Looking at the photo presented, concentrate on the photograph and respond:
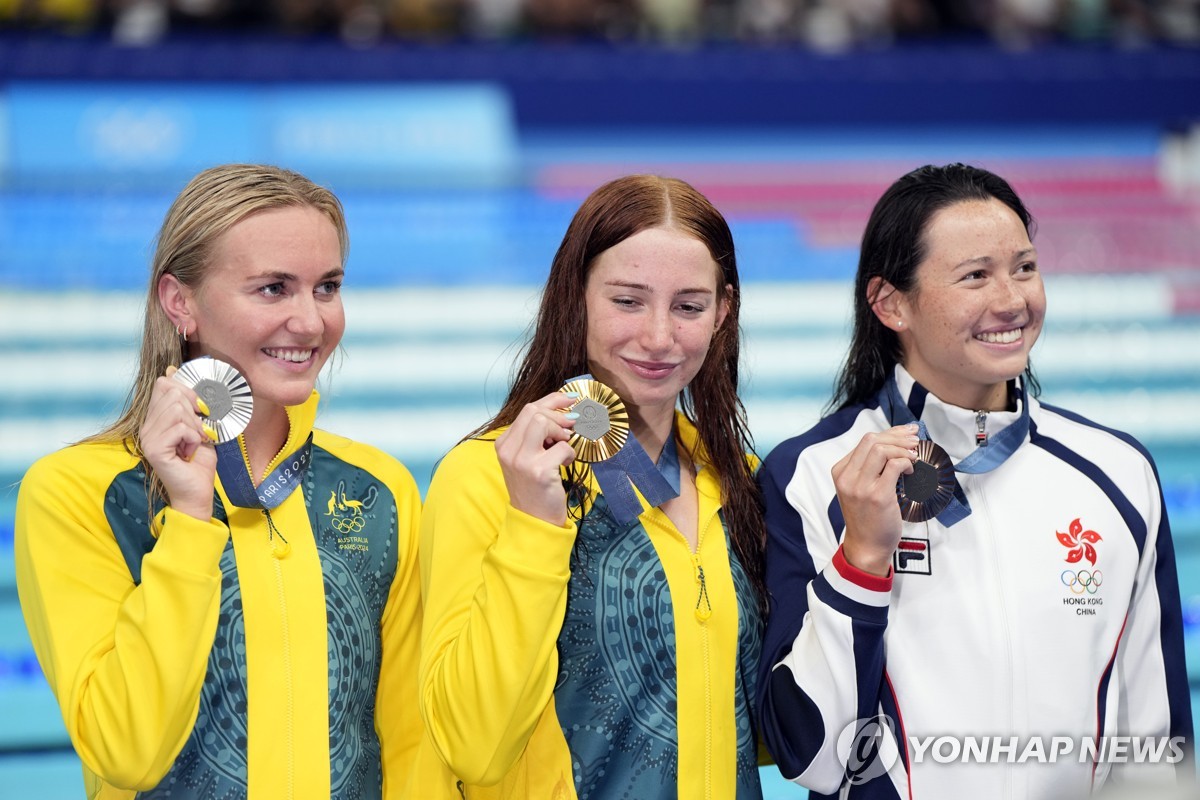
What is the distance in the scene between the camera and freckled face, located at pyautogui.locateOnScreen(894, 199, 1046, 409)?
6.89 feet

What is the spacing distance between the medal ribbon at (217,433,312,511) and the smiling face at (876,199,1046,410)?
1000 millimetres

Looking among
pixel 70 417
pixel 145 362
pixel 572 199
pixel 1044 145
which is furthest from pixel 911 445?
pixel 1044 145

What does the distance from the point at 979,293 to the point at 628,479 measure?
2.01ft

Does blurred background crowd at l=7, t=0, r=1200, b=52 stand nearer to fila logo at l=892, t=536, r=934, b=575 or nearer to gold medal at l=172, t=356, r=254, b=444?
gold medal at l=172, t=356, r=254, b=444

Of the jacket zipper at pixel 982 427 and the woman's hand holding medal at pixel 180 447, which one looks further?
the jacket zipper at pixel 982 427

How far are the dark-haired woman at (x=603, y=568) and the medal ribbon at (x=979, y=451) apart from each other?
0.28 m

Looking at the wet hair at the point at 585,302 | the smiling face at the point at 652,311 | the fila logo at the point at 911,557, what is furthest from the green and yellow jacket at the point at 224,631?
the fila logo at the point at 911,557

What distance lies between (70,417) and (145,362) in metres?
4.20

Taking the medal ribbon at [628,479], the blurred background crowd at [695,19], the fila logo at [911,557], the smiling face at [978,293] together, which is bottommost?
the fila logo at [911,557]

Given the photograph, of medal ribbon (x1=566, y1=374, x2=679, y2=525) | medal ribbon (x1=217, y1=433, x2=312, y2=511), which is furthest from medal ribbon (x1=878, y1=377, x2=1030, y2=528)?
medal ribbon (x1=217, y1=433, x2=312, y2=511)

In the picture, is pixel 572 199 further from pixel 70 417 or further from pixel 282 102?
pixel 70 417

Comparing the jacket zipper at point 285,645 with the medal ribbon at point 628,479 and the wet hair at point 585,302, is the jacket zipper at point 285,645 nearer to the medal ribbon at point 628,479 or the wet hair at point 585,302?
the wet hair at point 585,302

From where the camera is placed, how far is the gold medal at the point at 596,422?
1892 mm

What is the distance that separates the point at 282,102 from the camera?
10.2m
